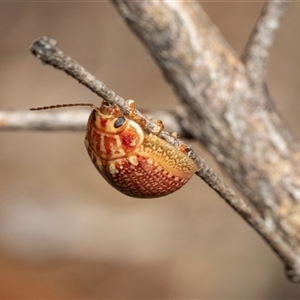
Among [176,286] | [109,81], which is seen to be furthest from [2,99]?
[176,286]

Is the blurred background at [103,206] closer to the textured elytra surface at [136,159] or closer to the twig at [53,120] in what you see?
the twig at [53,120]

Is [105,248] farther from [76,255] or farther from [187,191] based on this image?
[187,191]

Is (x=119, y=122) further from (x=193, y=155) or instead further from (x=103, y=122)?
(x=193, y=155)

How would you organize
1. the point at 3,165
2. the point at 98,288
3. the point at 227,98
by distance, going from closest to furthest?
the point at 227,98, the point at 98,288, the point at 3,165

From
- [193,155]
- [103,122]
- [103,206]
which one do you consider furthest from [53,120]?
[103,206]

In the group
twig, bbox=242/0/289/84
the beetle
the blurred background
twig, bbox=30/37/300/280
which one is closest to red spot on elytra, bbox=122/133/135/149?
the beetle
